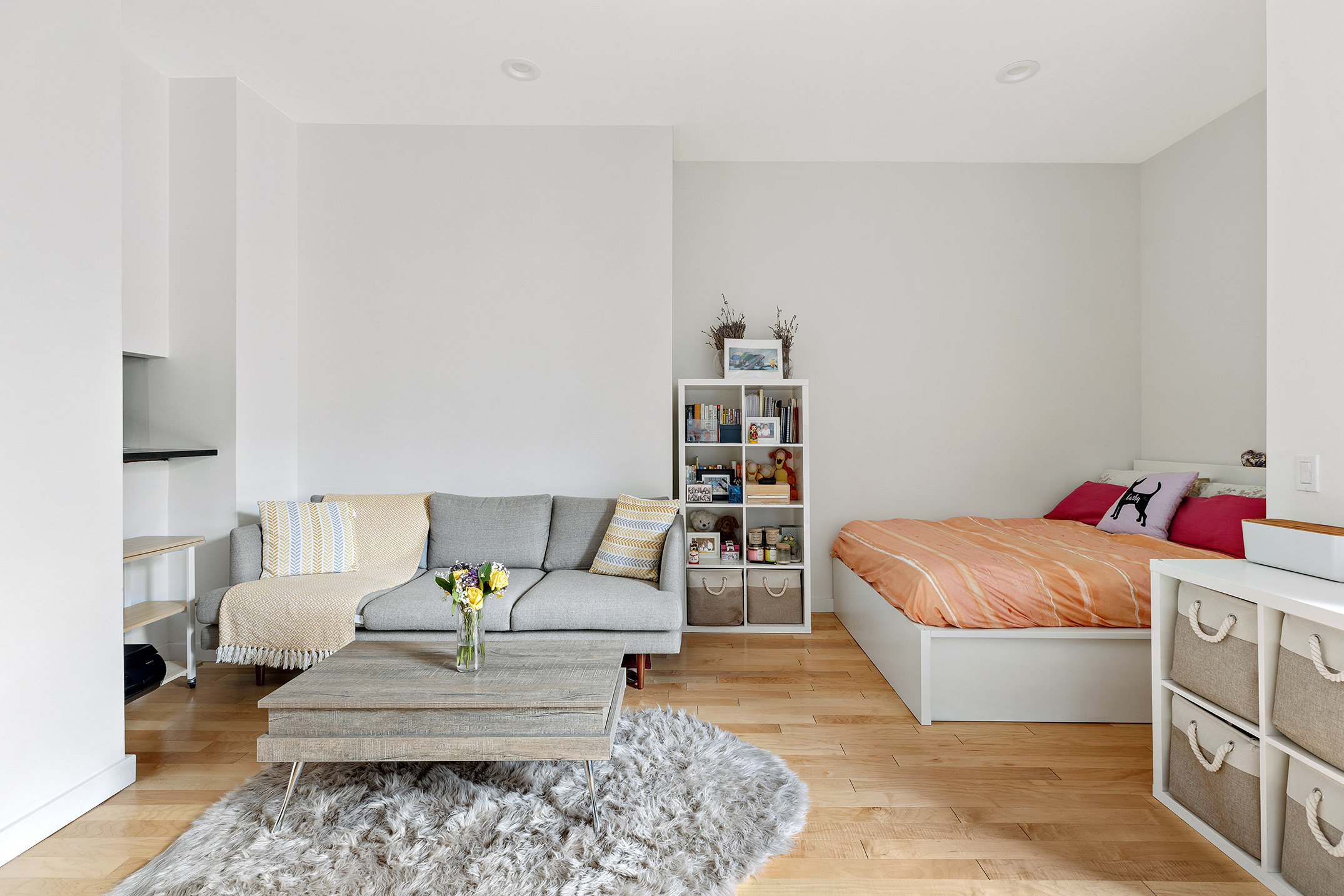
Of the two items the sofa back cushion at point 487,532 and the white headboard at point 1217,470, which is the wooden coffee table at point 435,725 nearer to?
the sofa back cushion at point 487,532

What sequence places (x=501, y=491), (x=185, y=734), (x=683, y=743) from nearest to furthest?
(x=683, y=743)
(x=185, y=734)
(x=501, y=491)

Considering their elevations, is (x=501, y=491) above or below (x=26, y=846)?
above

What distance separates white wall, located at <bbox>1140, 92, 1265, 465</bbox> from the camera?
10.9ft

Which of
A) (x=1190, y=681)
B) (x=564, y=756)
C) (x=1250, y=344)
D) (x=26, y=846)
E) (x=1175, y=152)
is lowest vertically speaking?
(x=26, y=846)

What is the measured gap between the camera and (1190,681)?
1.81 m

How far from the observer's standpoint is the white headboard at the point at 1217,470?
10.5ft

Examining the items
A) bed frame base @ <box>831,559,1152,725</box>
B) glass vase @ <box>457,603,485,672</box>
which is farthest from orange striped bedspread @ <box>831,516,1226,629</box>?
glass vase @ <box>457,603,485,672</box>

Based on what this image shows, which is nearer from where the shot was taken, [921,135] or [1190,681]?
[1190,681]

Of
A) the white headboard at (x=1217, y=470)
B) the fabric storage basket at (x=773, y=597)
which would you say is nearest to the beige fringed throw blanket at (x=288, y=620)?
the fabric storage basket at (x=773, y=597)

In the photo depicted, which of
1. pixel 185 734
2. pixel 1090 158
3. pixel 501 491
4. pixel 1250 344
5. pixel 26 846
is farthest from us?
pixel 1090 158

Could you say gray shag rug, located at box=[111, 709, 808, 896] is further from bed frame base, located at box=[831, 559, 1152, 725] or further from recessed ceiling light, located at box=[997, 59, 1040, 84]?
recessed ceiling light, located at box=[997, 59, 1040, 84]

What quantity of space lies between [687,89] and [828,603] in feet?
10.0

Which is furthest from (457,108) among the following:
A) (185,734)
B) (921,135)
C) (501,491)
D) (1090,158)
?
(1090,158)

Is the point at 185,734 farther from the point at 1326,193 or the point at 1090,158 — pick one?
the point at 1090,158
